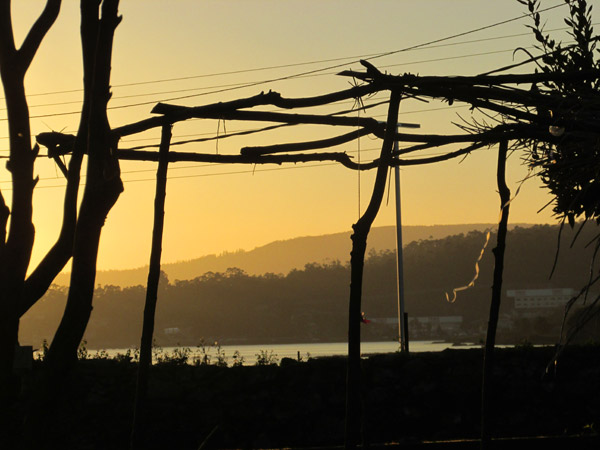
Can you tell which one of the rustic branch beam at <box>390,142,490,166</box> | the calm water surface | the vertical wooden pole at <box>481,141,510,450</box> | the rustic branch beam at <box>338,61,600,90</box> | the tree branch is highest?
the tree branch

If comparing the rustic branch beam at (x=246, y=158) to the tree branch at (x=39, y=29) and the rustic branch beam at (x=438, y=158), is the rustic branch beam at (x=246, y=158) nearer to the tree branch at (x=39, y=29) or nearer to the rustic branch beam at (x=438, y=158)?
the rustic branch beam at (x=438, y=158)

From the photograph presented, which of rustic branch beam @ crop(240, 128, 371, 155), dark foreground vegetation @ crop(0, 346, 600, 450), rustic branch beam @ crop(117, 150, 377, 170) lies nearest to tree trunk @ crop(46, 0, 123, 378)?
rustic branch beam @ crop(240, 128, 371, 155)

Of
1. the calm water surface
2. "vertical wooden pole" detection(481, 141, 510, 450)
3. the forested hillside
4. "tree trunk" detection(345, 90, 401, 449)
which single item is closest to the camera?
"tree trunk" detection(345, 90, 401, 449)

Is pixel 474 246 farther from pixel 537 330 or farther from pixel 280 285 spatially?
pixel 280 285

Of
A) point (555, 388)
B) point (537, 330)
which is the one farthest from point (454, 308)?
point (555, 388)

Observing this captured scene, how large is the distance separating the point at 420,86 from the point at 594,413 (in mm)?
9872

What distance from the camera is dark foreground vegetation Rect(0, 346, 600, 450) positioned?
681 inches

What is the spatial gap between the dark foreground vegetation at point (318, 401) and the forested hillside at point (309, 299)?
11621 centimetres

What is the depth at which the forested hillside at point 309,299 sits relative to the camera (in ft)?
500

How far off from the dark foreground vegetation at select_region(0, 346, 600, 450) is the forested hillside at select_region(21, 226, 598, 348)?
116m

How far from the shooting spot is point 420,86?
32.2ft

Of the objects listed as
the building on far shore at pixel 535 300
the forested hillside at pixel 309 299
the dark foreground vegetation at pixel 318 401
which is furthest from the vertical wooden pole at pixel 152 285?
the building on far shore at pixel 535 300

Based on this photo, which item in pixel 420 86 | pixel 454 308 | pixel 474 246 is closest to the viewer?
pixel 420 86

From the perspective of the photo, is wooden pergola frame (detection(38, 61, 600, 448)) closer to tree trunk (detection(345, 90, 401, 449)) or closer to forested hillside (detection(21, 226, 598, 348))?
tree trunk (detection(345, 90, 401, 449))
